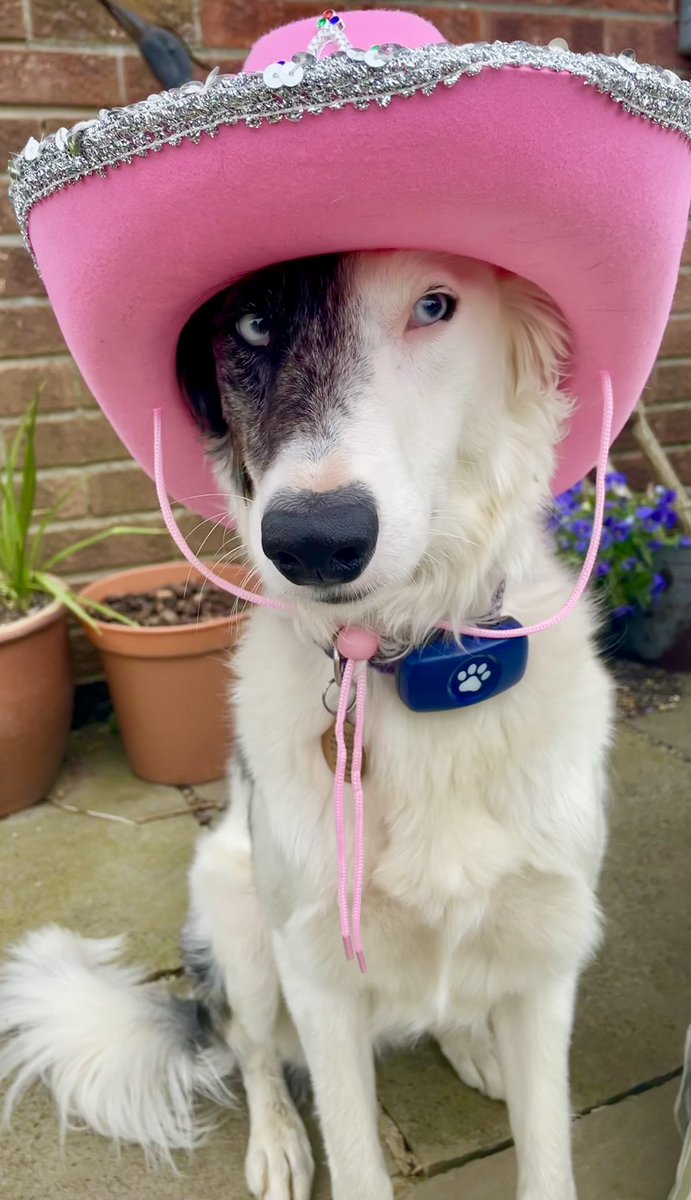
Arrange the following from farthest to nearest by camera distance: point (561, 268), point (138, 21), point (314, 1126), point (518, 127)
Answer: point (138, 21) → point (314, 1126) → point (561, 268) → point (518, 127)

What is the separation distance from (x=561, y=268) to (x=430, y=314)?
5.9 inches

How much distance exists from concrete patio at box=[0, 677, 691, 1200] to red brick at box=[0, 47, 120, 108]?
6.50ft

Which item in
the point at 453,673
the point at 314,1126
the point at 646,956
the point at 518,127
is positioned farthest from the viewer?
the point at 646,956

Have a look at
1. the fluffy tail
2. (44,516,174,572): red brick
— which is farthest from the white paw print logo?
(44,516,174,572): red brick

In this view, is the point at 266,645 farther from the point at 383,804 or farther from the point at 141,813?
the point at 141,813

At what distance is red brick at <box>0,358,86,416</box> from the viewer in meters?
2.73

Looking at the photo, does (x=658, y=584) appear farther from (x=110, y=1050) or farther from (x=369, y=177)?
(x=369, y=177)

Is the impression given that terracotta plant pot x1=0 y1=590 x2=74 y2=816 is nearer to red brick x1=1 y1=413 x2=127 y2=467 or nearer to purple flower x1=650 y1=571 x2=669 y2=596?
red brick x1=1 y1=413 x2=127 y2=467

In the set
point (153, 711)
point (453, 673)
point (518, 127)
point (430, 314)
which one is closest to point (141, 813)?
point (153, 711)

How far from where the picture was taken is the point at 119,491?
2896 millimetres

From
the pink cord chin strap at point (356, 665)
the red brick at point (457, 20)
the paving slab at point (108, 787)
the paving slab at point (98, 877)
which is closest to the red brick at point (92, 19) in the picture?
the red brick at point (457, 20)

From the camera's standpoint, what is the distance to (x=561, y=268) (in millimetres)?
974

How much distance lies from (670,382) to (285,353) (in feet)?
9.58

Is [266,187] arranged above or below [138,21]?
below
